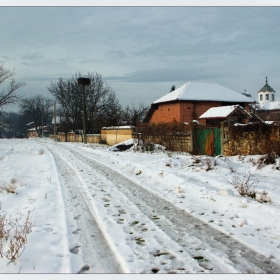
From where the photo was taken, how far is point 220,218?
17.4 feet

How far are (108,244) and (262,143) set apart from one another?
10.2m

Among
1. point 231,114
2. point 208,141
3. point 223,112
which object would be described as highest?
point 223,112

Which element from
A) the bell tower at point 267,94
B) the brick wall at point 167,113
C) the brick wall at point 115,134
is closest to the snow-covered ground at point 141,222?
the brick wall at point 115,134

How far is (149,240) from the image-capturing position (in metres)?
4.19

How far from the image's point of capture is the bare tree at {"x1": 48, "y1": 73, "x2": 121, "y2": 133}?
43875 millimetres

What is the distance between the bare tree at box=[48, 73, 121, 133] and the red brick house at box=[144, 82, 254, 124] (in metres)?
7.65

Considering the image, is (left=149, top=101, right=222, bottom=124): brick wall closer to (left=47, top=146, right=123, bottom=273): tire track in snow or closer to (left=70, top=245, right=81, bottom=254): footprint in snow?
(left=47, top=146, right=123, bottom=273): tire track in snow

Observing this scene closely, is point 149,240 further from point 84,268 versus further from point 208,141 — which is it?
point 208,141

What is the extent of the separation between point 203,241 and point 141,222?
4.07 ft

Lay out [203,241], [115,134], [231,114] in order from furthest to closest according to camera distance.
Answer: [115,134], [231,114], [203,241]

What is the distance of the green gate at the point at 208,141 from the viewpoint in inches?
583

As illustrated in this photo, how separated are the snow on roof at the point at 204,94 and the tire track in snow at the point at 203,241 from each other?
3068 cm

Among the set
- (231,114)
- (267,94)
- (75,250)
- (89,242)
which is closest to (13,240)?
(75,250)

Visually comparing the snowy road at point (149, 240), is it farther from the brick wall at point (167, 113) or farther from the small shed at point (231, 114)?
the brick wall at point (167, 113)
